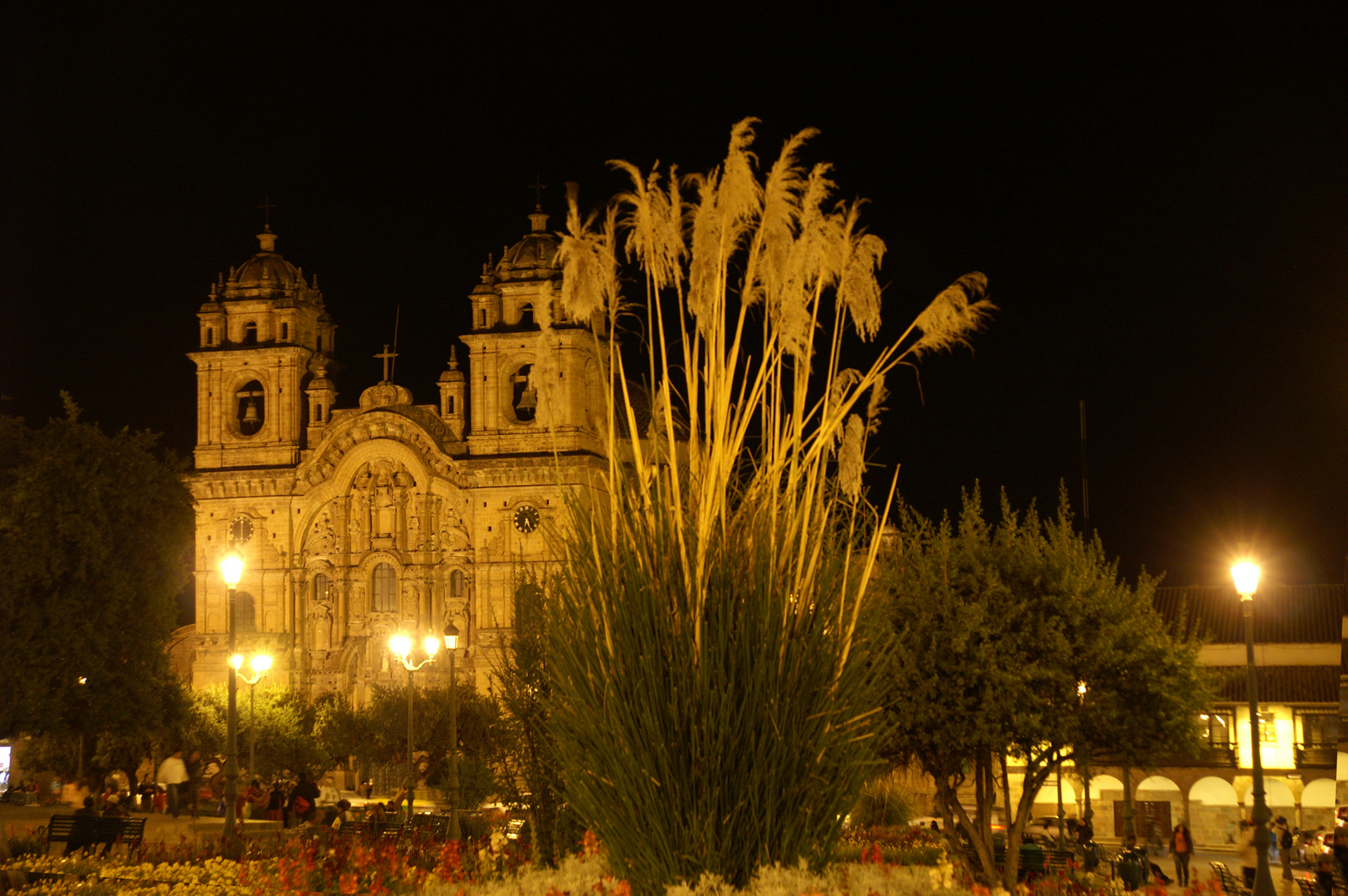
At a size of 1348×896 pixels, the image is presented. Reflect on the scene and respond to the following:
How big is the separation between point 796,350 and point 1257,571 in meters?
9.24

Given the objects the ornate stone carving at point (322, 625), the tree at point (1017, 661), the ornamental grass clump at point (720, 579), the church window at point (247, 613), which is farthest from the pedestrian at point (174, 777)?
the church window at point (247, 613)

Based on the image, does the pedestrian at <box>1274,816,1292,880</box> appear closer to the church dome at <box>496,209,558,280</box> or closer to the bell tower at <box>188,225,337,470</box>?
the church dome at <box>496,209,558,280</box>

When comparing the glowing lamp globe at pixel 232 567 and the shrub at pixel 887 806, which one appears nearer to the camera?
the glowing lamp globe at pixel 232 567

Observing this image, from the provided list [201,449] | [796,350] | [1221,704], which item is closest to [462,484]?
[201,449]

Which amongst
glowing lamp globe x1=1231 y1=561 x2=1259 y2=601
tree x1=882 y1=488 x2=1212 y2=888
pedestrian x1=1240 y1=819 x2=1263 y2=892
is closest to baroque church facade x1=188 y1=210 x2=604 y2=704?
tree x1=882 y1=488 x2=1212 y2=888

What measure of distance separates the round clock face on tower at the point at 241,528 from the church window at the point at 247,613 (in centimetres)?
187

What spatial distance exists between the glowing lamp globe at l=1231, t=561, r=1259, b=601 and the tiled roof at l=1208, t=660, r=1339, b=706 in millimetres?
28918

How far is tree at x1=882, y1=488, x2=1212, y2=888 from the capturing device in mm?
17000

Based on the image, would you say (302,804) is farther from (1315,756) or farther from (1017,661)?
(1315,756)

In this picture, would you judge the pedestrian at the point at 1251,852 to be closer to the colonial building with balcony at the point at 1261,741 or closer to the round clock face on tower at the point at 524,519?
the colonial building with balcony at the point at 1261,741

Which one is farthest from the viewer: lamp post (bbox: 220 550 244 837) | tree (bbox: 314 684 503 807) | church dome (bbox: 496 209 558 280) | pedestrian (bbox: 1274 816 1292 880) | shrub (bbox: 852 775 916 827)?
church dome (bbox: 496 209 558 280)

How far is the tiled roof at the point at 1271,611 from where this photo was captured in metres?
44.3

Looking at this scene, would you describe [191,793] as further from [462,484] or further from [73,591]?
[462,484]

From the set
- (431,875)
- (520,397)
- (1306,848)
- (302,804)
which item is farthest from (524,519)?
(431,875)
